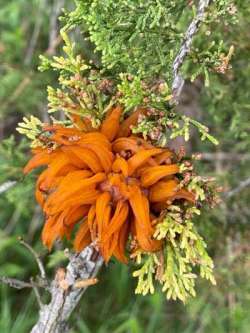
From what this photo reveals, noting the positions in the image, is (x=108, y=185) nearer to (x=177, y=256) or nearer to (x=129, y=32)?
(x=177, y=256)

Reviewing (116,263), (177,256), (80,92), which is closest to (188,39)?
(80,92)

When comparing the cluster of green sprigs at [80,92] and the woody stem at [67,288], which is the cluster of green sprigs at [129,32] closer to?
the cluster of green sprigs at [80,92]

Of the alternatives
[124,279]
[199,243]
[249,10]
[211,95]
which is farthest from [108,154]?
[124,279]

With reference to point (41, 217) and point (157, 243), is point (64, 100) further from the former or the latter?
point (41, 217)

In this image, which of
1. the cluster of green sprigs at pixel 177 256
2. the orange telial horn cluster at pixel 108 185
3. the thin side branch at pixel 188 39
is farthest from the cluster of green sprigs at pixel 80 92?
the cluster of green sprigs at pixel 177 256

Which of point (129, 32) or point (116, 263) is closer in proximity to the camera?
point (129, 32)

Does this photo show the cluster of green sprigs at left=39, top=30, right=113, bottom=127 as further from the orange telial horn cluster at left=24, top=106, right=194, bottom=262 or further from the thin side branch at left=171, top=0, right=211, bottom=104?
the thin side branch at left=171, top=0, right=211, bottom=104

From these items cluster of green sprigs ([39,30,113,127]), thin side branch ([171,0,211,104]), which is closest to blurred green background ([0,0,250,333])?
thin side branch ([171,0,211,104])
